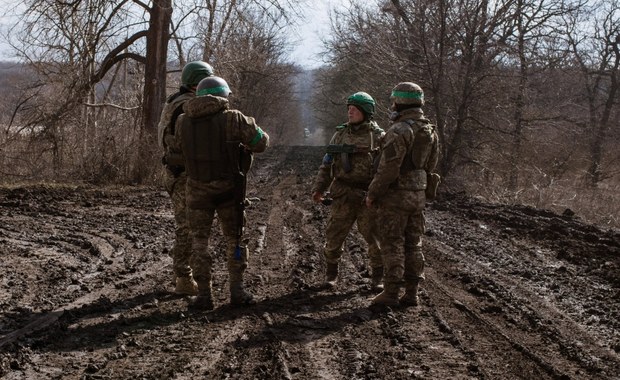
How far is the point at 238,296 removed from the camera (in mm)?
5832

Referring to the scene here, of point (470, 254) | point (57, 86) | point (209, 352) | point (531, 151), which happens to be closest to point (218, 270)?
point (209, 352)

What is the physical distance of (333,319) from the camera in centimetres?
558

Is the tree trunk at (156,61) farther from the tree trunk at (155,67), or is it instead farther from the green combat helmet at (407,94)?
the green combat helmet at (407,94)

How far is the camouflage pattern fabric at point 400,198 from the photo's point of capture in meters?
5.80

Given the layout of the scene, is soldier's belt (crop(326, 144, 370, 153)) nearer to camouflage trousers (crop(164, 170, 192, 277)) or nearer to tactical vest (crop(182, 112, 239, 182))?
tactical vest (crop(182, 112, 239, 182))

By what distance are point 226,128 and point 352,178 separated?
1.52m

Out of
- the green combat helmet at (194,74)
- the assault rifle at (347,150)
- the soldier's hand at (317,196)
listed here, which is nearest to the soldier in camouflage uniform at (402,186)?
the assault rifle at (347,150)

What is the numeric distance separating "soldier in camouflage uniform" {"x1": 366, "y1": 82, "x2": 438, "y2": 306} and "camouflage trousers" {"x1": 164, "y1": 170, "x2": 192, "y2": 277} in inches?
69.8

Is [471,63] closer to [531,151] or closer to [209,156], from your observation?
[531,151]

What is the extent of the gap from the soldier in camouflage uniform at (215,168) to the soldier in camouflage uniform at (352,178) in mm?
1125

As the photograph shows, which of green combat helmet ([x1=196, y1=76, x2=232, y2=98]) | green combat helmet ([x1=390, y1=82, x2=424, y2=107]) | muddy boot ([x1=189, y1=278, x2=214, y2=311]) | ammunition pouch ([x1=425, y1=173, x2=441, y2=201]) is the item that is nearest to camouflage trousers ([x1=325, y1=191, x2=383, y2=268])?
ammunition pouch ([x1=425, y1=173, x2=441, y2=201])

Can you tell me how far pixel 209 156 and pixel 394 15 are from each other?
649 inches

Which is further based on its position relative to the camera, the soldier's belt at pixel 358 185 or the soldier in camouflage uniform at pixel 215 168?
the soldier's belt at pixel 358 185

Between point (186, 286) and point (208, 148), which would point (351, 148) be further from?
point (186, 286)
